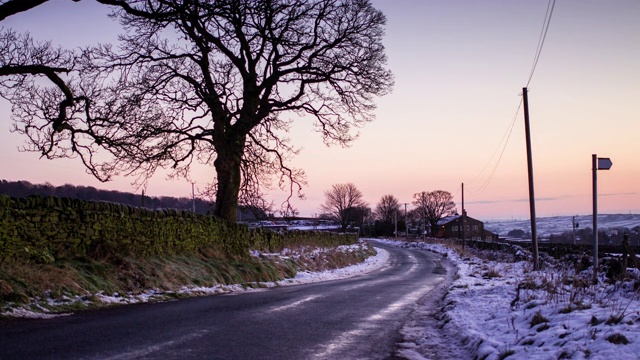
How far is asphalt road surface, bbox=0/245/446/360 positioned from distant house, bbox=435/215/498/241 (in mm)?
129616

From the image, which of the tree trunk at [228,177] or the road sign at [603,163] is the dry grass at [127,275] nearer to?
the tree trunk at [228,177]

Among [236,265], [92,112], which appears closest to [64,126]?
[92,112]

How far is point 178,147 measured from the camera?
64.0 ft

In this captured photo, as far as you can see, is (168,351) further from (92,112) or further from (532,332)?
(92,112)

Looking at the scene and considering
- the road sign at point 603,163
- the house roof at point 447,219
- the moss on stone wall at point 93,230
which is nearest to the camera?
the moss on stone wall at point 93,230

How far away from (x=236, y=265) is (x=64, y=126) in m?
7.04

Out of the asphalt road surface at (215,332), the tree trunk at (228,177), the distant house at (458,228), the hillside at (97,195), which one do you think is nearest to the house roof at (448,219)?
the distant house at (458,228)

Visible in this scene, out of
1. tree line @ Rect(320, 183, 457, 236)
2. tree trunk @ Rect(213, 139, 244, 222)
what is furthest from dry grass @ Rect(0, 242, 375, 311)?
tree line @ Rect(320, 183, 457, 236)

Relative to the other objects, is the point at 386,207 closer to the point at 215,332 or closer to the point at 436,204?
the point at 436,204

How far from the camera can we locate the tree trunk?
64.5ft

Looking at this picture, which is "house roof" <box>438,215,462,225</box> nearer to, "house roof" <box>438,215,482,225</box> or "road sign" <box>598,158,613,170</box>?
"house roof" <box>438,215,482,225</box>

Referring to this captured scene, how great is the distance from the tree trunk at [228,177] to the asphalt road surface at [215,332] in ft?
30.9

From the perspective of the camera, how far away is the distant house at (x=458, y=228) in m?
138

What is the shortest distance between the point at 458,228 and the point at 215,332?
458 ft
